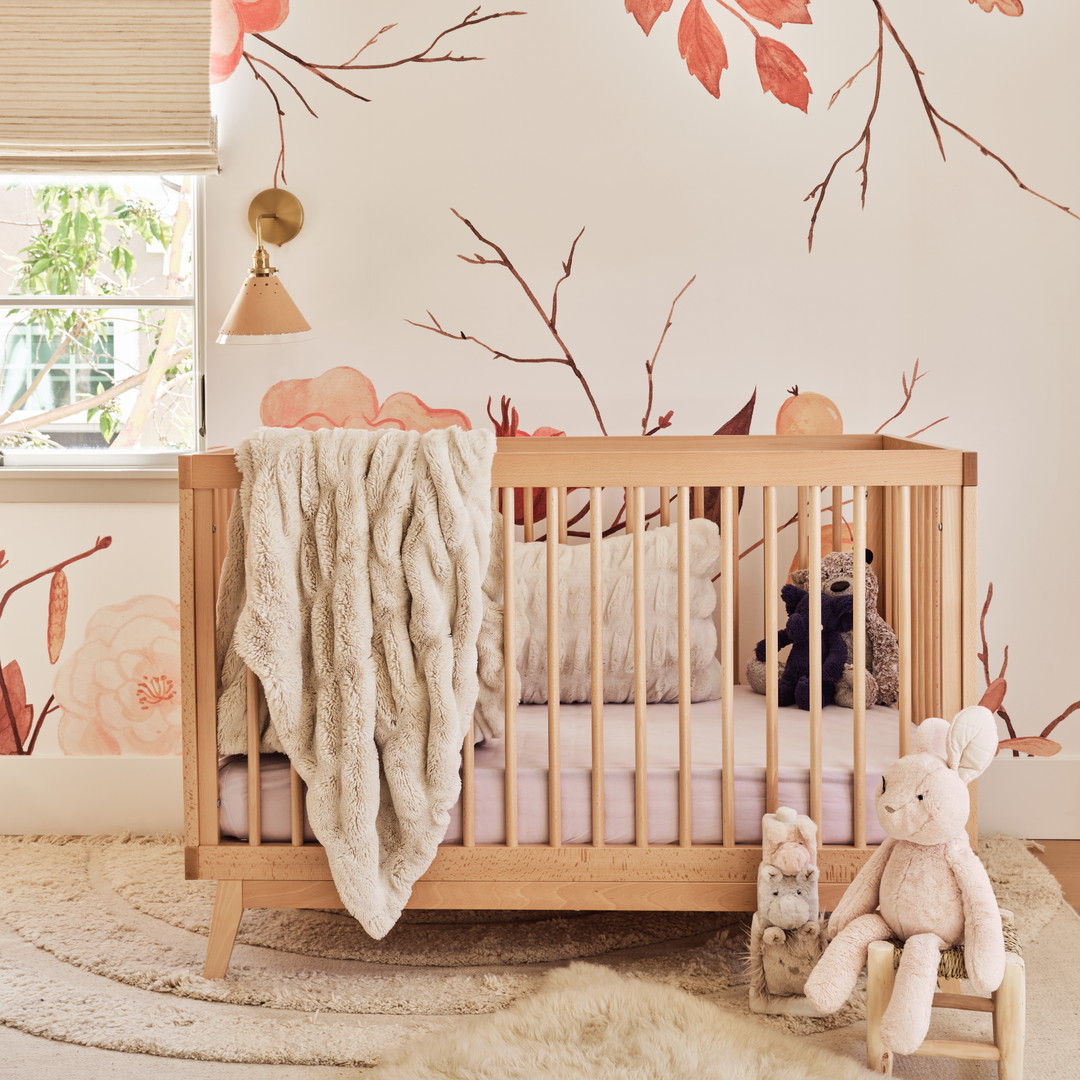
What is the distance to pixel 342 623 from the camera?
1.55 m

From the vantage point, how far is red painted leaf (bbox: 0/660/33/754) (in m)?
2.38

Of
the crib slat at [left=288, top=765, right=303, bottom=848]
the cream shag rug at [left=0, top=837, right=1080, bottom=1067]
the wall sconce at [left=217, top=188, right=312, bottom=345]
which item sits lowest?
the cream shag rug at [left=0, top=837, right=1080, bottom=1067]

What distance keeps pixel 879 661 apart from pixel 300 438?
3.69ft

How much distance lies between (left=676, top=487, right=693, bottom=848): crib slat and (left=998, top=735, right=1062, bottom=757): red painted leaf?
1018 millimetres

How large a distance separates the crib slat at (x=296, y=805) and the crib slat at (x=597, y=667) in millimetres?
441

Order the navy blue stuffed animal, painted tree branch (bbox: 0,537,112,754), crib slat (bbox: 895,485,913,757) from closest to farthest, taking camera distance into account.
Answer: crib slat (bbox: 895,485,913,757), the navy blue stuffed animal, painted tree branch (bbox: 0,537,112,754)

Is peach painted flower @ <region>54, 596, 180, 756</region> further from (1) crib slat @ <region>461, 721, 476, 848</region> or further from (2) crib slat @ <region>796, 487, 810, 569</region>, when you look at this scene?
(2) crib slat @ <region>796, 487, 810, 569</region>

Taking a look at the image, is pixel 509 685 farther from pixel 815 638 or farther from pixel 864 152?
pixel 864 152

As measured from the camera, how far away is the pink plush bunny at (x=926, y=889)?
135 centimetres

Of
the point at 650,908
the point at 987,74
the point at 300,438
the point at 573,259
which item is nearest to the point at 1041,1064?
the point at 650,908

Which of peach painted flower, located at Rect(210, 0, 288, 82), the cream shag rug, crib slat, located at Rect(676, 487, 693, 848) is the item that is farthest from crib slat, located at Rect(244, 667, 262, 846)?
peach painted flower, located at Rect(210, 0, 288, 82)

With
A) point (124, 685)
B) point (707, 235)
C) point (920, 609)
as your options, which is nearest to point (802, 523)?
point (920, 609)

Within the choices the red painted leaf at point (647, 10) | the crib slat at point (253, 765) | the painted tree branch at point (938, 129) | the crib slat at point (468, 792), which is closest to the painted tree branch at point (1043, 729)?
the painted tree branch at point (938, 129)

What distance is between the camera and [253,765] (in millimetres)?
1633
